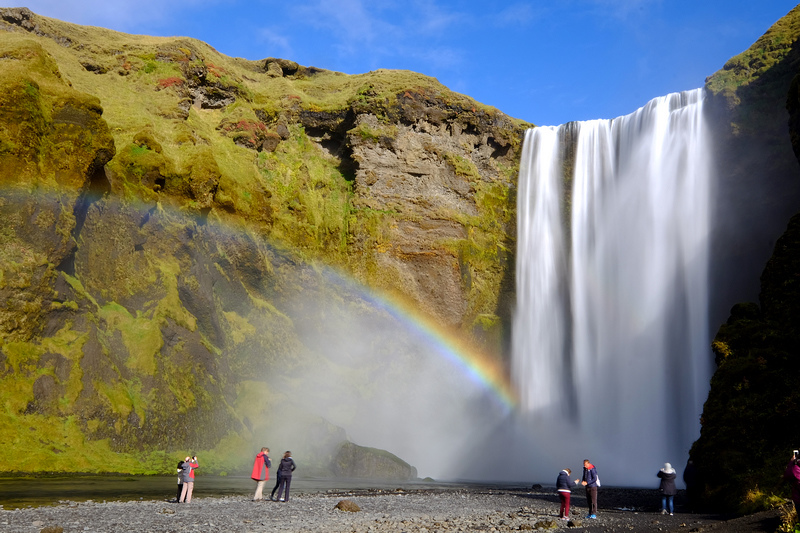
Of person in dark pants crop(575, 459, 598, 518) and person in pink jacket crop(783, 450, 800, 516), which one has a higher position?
person in pink jacket crop(783, 450, 800, 516)

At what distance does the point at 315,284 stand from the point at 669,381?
27.3 metres

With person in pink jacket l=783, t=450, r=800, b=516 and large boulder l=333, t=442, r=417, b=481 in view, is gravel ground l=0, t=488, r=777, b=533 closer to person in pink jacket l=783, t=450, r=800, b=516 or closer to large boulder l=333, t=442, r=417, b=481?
person in pink jacket l=783, t=450, r=800, b=516

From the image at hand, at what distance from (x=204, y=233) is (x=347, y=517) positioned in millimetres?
29893

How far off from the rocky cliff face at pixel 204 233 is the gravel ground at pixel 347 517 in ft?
40.9

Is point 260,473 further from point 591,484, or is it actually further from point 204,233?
point 204,233

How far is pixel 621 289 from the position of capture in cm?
4797

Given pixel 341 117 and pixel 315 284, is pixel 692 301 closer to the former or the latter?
pixel 315 284

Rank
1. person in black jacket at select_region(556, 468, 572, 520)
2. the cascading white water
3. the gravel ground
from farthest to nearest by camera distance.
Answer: the cascading white water < person in black jacket at select_region(556, 468, 572, 520) < the gravel ground

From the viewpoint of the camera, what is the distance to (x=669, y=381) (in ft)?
141

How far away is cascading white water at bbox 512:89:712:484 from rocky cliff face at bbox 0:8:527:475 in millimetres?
4192

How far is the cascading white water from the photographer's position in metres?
43.2


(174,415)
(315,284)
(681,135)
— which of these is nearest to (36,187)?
(174,415)

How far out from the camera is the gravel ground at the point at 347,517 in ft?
43.7

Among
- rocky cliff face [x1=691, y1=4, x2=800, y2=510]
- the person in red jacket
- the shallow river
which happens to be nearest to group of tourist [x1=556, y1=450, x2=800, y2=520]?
rocky cliff face [x1=691, y1=4, x2=800, y2=510]
